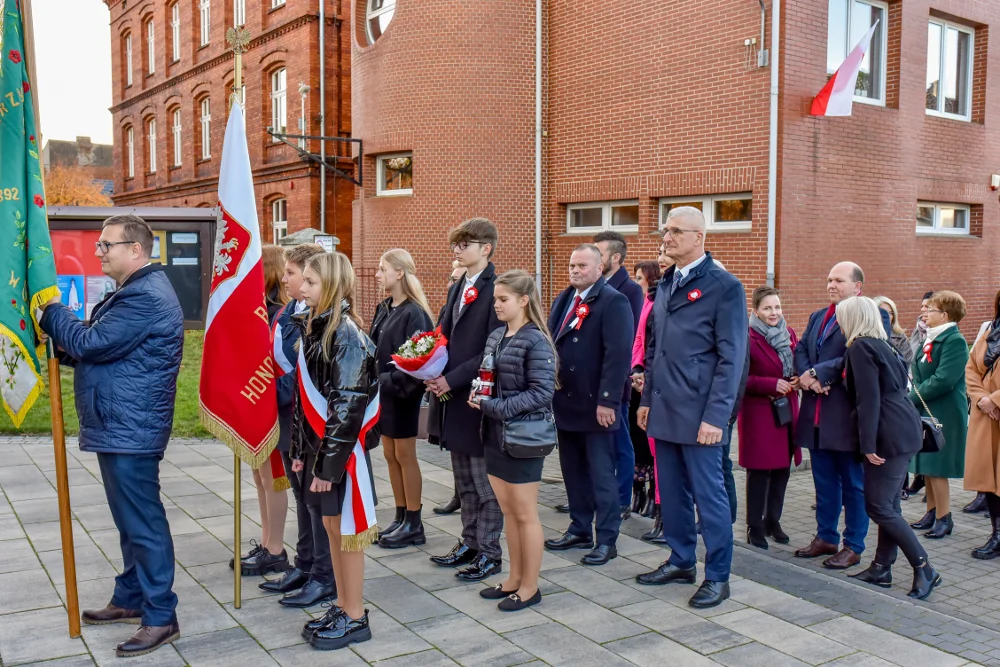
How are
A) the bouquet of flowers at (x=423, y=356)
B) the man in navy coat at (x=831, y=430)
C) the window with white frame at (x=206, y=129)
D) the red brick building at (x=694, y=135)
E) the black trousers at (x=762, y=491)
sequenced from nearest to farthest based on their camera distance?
the bouquet of flowers at (x=423, y=356)
the man in navy coat at (x=831, y=430)
the black trousers at (x=762, y=491)
the red brick building at (x=694, y=135)
the window with white frame at (x=206, y=129)

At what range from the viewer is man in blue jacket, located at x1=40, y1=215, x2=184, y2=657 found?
4.29m

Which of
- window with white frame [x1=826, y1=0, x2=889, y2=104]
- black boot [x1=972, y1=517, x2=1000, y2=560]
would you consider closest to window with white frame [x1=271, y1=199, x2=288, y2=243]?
window with white frame [x1=826, y1=0, x2=889, y2=104]

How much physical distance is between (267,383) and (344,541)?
1029 millimetres

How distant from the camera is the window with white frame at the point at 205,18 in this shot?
29.8 metres

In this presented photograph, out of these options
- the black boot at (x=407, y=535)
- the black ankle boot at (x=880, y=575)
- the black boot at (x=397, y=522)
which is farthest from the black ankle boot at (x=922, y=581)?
the black boot at (x=397, y=522)

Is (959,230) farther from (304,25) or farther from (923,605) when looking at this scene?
(304,25)

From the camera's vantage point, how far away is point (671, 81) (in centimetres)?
1438

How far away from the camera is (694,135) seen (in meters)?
14.1

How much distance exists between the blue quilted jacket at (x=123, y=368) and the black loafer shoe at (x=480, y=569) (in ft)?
6.67

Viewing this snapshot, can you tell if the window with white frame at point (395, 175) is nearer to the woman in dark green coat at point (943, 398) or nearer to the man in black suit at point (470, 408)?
the woman in dark green coat at point (943, 398)

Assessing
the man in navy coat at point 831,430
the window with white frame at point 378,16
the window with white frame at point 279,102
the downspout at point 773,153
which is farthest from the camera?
the window with white frame at point 279,102

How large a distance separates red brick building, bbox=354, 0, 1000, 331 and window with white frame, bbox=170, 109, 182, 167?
605 inches

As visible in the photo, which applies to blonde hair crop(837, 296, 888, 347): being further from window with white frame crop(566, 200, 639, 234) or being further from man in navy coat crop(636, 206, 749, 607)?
window with white frame crop(566, 200, 639, 234)

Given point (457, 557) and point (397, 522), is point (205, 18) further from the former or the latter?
point (457, 557)
